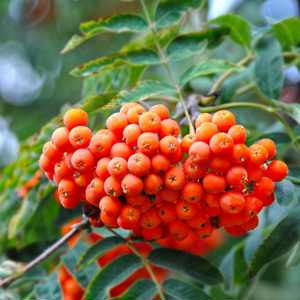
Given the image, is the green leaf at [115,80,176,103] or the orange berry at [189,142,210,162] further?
the green leaf at [115,80,176,103]

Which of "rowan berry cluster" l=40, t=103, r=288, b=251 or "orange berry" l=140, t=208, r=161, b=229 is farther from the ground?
"rowan berry cluster" l=40, t=103, r=288, b=251

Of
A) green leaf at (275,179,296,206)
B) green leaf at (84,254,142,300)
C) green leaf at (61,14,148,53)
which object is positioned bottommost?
green leaf at (84,254,142,300)

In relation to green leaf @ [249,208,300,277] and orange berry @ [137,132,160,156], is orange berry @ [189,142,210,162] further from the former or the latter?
green leaf @ [249,208,300,277]

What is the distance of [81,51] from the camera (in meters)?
4.14

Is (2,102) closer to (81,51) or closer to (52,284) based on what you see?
(81,51)

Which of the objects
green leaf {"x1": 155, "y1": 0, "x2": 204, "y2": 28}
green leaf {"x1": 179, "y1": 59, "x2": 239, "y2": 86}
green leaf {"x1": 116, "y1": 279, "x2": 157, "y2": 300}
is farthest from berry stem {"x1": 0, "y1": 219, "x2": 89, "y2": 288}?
green leaf {"x1": 155, "y1": 0, "x2": 204, "y2": 28}

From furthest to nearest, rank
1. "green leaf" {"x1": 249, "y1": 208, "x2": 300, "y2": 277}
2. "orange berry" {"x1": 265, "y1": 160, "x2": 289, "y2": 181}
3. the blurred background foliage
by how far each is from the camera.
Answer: the blurred background foliage
"green leaf" {"x1": 249, "y1": 208, "x2": 300, "y2": 277}
"orange berry" {"x1": 265, "y1": 160, "x2": 289, "y2": 181}

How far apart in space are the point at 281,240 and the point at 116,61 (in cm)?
76

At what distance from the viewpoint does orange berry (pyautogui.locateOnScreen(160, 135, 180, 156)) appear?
147cm

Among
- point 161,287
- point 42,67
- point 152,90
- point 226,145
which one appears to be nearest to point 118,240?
point 161,287

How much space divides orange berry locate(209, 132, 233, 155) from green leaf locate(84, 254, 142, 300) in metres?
0.60

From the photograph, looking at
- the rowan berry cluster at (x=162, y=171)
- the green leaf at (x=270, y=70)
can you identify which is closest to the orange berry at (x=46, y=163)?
the rowan berry cluster at (x=162, y=171)

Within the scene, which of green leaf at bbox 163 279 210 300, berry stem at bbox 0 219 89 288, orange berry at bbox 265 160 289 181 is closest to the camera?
orange berry at bbox 265 160 289 181

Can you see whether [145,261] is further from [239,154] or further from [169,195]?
[239,154]
